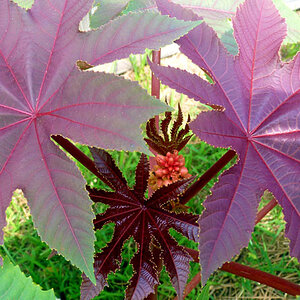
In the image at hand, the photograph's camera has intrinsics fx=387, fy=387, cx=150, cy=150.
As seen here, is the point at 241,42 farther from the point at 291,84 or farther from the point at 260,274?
the point at 260,274

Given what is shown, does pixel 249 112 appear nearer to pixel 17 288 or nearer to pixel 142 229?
pixel 142 229

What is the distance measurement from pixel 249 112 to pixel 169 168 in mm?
270

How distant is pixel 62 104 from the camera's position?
787mm

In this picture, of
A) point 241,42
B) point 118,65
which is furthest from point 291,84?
point 118,65

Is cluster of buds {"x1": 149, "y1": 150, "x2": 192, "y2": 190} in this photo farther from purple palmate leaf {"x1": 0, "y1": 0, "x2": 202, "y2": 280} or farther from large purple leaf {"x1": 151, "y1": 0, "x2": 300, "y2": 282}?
purple palmate leaf {"x1": 0, "y1": 0, "x2": 202, "y2": 280}

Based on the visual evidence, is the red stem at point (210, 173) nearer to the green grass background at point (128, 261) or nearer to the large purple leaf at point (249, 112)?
the large purple leaf at point (249, 112)

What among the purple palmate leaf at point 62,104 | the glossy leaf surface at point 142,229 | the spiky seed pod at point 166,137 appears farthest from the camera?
the spiky seed pod at point 166,137

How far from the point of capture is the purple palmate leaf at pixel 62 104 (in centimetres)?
72

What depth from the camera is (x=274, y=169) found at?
831 millimetres

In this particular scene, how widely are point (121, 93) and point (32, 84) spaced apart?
0.25 meters

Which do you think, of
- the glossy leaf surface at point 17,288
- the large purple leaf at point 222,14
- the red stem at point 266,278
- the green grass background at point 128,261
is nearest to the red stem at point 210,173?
the red stem at point 266,278

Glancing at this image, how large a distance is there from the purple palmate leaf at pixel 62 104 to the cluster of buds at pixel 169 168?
34cm

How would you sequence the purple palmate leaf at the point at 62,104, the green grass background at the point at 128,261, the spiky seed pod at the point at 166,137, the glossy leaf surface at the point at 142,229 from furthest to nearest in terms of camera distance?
the green grass background at the point at 128,261
the spiky seed pod at the point at 166,137
the glossy leaf surface at the point at 142,229
the purple palmate leaf at the point at 62,104

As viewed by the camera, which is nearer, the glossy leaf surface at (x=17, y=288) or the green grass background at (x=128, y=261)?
the glossy leaf surface at (x=17, y=288)
